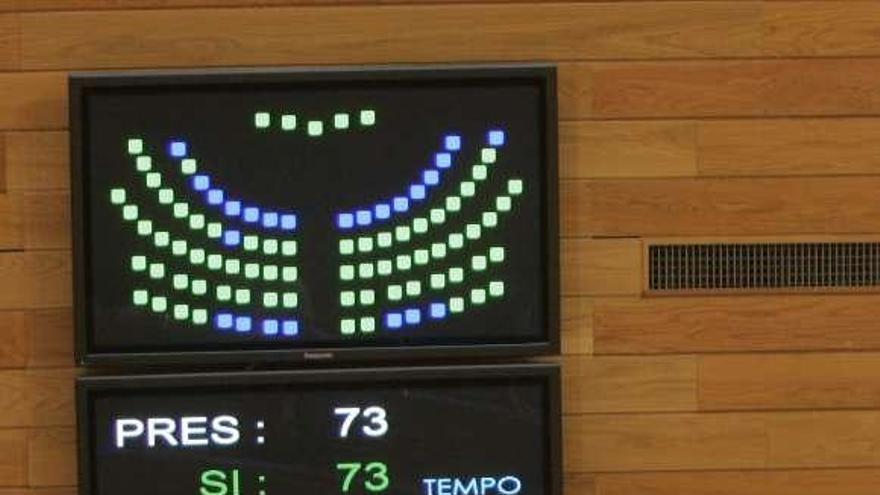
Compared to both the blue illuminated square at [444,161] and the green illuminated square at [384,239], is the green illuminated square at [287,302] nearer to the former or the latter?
the green illuminated square at [384,239]

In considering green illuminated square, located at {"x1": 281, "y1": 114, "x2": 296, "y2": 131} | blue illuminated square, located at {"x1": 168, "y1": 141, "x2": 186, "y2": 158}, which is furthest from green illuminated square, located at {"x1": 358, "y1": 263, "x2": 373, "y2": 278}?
blue illuminated square, located at {"x1": 168, "y1": 141, "x2": 186, "y2": 158}

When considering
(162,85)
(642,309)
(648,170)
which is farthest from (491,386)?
(162,85)

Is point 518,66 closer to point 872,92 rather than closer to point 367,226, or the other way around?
point 367,226

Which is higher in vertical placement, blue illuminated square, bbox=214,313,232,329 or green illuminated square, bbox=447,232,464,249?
green illuminated square, bbox=447,232,464,249

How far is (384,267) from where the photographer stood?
3109mm

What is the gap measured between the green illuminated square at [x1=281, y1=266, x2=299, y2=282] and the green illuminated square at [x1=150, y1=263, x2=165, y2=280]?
0.81 feet

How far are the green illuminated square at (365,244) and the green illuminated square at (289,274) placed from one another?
0.14 metres

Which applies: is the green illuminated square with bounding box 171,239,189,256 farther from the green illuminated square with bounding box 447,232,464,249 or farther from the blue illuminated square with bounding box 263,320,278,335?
the green illuminated square with bounding box 447,232,464,249

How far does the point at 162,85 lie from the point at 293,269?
463 millimetres

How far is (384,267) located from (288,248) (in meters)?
0.20

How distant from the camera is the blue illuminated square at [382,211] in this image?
3.09 m

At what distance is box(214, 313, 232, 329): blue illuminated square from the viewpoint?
3.09 meters

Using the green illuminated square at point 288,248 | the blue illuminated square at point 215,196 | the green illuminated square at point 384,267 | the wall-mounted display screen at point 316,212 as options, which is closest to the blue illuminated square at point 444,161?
the wall-mounted display screen at point 316,212

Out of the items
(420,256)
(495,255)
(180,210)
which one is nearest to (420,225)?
(420,256)
